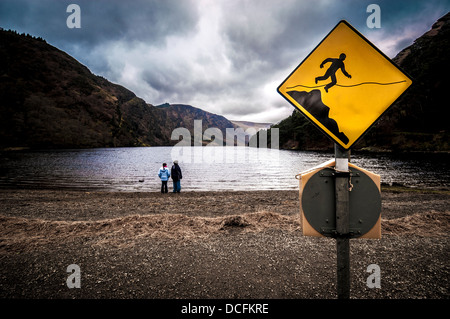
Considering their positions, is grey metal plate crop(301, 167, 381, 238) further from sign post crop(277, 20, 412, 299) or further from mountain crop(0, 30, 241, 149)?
mountain crop(0, 30, 241, 149)

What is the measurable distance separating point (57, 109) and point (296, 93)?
209552 mm

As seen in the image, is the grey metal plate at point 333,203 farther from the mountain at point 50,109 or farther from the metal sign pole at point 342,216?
the mountain at point 50,109

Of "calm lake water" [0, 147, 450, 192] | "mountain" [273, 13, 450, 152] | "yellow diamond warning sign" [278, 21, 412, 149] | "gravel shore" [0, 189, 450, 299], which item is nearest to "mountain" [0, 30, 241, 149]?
"calm lake water" [0, 147, 450, 192]

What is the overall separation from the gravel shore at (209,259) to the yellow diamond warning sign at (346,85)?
2.93 meters

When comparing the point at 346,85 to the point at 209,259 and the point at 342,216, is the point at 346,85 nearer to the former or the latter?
the point at 342,216

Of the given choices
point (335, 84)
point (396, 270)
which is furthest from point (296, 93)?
point (396, 270)

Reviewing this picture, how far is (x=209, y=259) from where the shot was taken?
416 cm

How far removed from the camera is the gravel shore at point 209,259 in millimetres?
3213

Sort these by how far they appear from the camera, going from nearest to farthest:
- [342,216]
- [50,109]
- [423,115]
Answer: [342,216] < [423,115] < [50,109]

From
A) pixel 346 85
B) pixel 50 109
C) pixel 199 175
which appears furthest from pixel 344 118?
pixel 50 109

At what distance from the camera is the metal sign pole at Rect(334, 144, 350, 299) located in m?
1.69

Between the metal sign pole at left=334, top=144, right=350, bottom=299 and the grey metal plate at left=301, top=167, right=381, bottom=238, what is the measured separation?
0.18 feet

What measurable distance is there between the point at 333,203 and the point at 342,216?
129mm
